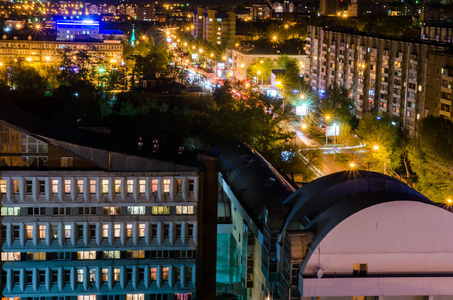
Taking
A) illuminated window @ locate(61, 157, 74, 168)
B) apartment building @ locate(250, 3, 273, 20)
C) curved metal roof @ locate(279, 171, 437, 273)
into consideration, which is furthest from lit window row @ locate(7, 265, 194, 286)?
apartment building @ locate(250, 3, 273, 20)

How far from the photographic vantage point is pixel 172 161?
28531 millimetres

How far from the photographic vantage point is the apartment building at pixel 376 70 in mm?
58844

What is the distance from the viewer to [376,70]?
66312 mm

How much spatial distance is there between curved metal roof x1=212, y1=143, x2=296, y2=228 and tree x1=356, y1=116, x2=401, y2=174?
1198cm

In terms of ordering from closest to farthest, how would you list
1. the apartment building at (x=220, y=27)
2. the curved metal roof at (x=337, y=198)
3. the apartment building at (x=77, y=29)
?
the curved metal roof at (x=337, y=198)
the apartment building at (x=220, y=27)
the apartment building at (x=77, y=29)

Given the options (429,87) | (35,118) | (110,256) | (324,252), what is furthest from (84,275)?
(429,87)

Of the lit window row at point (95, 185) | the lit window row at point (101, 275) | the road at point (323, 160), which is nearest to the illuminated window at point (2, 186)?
the lit window row at point (95, 185)

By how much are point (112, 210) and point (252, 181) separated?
23.8ft

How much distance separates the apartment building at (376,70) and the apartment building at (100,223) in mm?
32423

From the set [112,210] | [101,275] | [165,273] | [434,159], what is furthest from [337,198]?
[434,159]

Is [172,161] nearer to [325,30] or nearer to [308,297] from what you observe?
[308,297]

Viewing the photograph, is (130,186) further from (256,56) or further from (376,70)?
(256,56)

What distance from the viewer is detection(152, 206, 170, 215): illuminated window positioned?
28.7 m

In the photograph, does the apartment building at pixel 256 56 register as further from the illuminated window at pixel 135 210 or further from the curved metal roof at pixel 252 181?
the illuminated window at pixel 135 210
